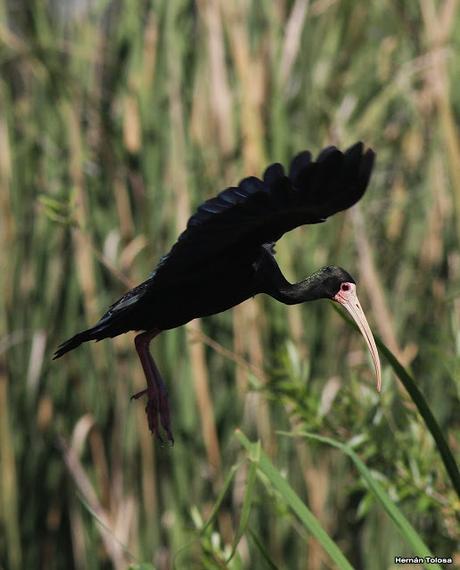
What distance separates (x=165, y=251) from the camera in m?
3.14

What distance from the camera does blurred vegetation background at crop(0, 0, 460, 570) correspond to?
314 cm

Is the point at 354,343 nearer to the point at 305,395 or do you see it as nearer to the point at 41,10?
the point at 305,395

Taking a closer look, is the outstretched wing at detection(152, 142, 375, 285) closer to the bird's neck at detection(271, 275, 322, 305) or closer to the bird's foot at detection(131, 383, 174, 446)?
the bird's neck at detection(271, 275, 322, 305)

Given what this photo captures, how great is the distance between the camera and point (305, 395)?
2.53 m

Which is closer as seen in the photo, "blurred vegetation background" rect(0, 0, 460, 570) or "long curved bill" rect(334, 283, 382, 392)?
"long curved bill" rect(334, 283, 382, 392)

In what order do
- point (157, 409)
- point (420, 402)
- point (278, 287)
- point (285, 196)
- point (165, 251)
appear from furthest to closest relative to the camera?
point (165, 251) < point (157, 409) < point (278, 287) < point (285, 196) < point (420, 402)

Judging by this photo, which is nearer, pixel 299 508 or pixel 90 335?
pixel 299 508

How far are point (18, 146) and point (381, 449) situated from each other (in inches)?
57.3

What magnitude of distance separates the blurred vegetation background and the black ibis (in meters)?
0.87

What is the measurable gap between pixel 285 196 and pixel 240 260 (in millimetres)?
327

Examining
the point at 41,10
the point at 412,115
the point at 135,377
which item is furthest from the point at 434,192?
Result: the point at 41,10

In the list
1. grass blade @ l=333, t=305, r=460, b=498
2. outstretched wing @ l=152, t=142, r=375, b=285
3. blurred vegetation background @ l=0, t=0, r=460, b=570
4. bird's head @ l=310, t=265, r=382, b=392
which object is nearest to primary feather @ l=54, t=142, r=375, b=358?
outstretched wing @ l=152, t=142, r=375, b=285

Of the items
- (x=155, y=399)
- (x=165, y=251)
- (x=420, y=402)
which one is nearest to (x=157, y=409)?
(x=155, y=399)

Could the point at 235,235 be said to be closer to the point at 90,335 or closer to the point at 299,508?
the point at 90,335
